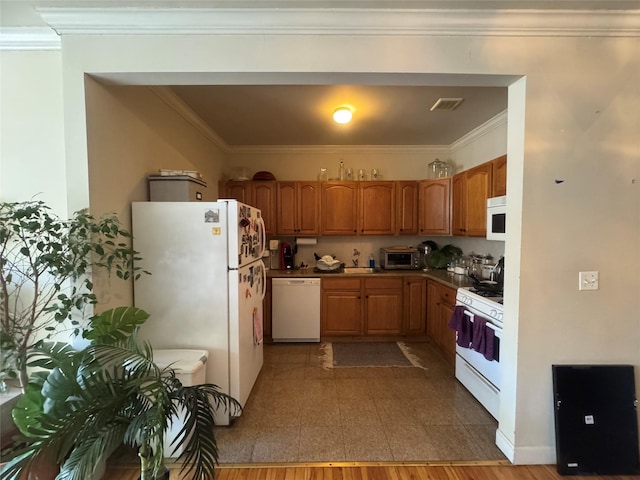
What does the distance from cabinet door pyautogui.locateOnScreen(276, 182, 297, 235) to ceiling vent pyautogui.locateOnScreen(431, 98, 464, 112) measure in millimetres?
2024

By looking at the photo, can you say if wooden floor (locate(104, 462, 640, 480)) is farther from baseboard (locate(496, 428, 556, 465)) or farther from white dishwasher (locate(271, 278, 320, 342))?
white dishwasher (locate(271, 278, 320, 342))

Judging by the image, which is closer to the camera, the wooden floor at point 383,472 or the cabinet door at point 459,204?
the wooden floor at point 383,472

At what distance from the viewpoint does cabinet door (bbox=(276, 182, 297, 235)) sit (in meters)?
4.22

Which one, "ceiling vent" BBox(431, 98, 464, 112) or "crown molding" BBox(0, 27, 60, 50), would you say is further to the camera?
"ceiling vent" BBox(431, 98, 464, 112)

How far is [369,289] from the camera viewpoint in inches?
156

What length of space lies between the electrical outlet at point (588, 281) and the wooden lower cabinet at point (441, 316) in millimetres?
1275

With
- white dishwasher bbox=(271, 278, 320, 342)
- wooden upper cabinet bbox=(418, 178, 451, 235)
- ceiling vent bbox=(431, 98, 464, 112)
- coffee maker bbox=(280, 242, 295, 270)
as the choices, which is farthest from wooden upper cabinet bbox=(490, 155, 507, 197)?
coffee maker bbox=(280, 242, 295, 270)

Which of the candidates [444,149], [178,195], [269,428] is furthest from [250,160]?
[269,428]

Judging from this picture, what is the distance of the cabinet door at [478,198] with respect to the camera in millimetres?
3100

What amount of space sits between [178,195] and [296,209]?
1.95 meters

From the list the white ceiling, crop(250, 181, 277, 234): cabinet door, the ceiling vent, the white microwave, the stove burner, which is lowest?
the stove burner

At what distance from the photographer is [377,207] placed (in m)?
4.25

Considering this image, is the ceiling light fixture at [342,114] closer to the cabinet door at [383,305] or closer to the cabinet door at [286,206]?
the cabinet door at [286,206]

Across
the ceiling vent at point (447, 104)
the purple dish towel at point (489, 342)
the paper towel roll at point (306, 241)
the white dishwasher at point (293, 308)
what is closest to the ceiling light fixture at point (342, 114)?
the ceiling vent at point (447, 104)
